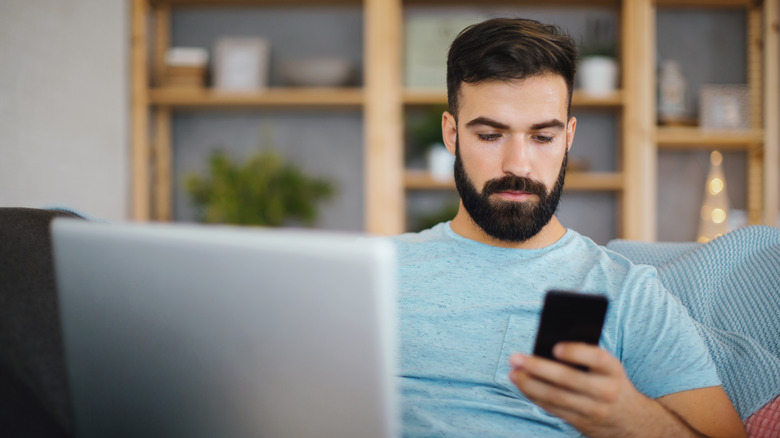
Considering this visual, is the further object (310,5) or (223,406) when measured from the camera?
(310,5)

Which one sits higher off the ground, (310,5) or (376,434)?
(310,5)

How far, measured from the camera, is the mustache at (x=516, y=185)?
1178 mm

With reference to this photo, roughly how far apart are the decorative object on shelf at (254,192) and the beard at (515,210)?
1.52 m

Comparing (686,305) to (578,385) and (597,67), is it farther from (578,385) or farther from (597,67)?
(597,67)

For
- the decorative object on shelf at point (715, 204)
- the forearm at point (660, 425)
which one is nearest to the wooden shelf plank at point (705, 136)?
the decorative object on shelf at point (715, 204)

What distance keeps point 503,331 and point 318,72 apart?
1963mm

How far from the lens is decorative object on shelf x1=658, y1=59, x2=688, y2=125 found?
277cm

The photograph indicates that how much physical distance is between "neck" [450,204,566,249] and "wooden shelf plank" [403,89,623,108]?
153 centimetres

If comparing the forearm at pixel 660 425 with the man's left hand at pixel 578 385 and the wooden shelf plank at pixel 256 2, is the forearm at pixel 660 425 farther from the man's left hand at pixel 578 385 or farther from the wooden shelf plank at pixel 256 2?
the wooden shelf plank at pixel 256 2

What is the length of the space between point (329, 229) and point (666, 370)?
2277mm

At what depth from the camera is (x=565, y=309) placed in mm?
634

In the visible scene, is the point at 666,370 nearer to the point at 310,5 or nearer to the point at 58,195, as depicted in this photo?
the point at 58,195

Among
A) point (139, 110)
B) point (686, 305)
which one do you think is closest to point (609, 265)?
point (686, 305)

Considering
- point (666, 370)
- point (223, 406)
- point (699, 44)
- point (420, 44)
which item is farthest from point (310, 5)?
point (223, 406)
